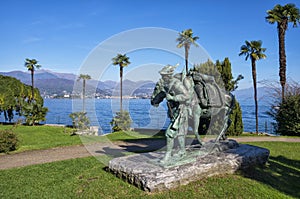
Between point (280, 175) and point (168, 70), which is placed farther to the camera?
point (280, 175)

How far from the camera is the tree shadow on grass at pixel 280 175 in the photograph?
21.3ft

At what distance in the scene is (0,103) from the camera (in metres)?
27.7

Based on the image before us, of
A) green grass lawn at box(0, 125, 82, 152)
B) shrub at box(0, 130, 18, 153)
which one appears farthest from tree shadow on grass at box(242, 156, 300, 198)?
shrub at box(0, 130, 18, 153)

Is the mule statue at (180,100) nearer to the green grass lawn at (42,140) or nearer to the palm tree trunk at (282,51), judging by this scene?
the green grass lawn at (42,140)

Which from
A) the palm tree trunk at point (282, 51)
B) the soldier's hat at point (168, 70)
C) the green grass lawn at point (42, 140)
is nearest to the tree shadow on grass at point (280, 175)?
the soldier's hat at point (168, 70)

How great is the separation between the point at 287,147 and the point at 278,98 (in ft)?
29.6

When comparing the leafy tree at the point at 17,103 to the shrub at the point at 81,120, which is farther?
the leafy tree at the point at 17,103

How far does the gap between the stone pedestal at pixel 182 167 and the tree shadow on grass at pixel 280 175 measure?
0.95 ft

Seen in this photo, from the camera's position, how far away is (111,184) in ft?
20.6

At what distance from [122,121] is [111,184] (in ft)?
→ 51.5

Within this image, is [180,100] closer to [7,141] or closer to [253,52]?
[7,141]

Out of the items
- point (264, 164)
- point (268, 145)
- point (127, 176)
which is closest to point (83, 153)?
point (127, 176)

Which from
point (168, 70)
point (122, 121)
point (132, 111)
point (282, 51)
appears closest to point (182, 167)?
point (168, 70)

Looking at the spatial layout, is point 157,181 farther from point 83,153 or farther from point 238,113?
point 238,113
